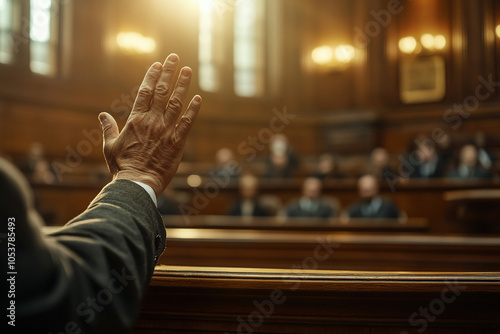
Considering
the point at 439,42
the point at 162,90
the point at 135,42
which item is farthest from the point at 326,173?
the point at 162,90

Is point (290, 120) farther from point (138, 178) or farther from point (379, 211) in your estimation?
point (138, 178)

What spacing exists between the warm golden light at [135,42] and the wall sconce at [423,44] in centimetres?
504

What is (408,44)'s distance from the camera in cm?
1035

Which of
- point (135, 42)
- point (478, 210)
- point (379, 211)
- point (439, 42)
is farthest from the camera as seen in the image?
point (439, 42)

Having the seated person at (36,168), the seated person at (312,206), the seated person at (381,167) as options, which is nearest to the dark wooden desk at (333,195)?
the seated person at (312,206)

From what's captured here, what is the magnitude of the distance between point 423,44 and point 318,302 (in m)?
10.2

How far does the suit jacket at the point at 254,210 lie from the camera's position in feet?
20.8

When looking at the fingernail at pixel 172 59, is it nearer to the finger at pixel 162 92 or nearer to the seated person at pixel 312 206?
the finger at pixel 162 92

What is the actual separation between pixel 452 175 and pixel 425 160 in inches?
18.6

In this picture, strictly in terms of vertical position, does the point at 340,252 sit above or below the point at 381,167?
below

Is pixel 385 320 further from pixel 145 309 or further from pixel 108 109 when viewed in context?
pixel 108 109

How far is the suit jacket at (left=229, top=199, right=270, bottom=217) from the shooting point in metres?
6.33

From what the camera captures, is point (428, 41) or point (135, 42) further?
point (428, 41)

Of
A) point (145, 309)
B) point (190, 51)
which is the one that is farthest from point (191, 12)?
point (145, 309)
